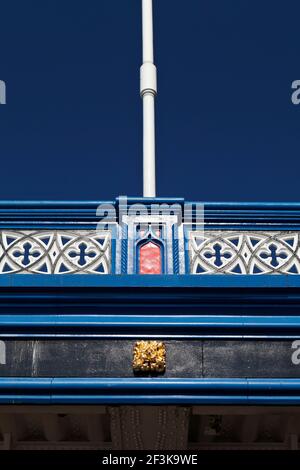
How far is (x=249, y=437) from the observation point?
36.3 feet

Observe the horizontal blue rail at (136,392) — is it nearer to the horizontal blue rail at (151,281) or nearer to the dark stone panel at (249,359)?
the dark stone panel at (249,359)

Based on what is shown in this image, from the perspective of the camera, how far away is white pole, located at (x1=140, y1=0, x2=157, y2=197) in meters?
11.7

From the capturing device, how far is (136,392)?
27.5 feet

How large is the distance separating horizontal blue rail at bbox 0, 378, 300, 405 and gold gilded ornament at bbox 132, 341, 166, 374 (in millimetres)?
122

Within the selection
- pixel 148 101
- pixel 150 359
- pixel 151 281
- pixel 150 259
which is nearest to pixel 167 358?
pixel 150 359

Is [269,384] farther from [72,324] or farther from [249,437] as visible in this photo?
[249,437]

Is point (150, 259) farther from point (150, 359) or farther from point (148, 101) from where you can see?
point (148, 101)

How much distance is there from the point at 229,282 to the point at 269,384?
3.09 ft

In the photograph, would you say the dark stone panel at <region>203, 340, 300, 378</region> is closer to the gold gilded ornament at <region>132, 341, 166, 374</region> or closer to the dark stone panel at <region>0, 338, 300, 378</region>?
the dark stone panel at <region>0, 338, 300, 378</region>

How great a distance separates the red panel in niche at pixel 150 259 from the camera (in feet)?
29.7

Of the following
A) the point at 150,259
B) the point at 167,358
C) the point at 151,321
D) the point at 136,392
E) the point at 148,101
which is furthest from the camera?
→ the point at 148,101

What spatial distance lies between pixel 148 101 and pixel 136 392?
5560 mm

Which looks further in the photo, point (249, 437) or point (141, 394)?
point (249, 437)
